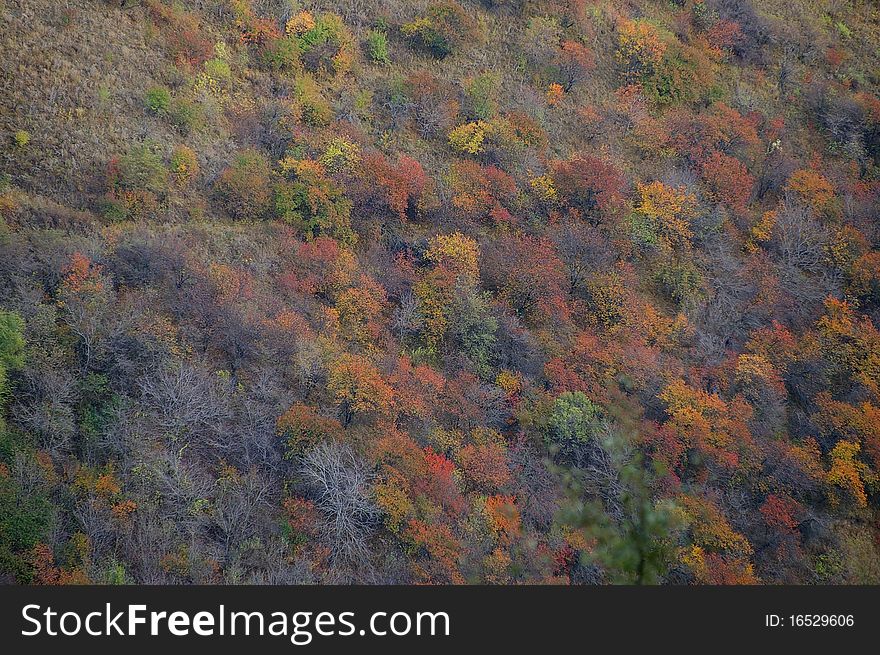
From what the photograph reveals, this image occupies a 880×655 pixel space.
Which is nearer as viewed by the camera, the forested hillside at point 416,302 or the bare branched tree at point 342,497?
the forested hillside at point 416,302

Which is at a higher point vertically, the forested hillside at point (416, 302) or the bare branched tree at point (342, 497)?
the forested hillside at point (416, 302)

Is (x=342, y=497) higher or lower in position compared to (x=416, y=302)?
lower

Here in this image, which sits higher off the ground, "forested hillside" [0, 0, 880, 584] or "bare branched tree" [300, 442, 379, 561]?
"forested hillside" [0, 0, 880, 584]

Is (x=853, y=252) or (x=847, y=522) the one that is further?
(x=853, y=252)

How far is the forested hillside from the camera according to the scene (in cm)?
3653

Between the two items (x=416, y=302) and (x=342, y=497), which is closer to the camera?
(x=342, y=497)

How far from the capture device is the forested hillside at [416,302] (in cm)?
3653

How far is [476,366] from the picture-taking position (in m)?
45.2

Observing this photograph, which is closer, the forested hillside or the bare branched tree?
the forested hillside

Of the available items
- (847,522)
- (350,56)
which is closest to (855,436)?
(847,522)

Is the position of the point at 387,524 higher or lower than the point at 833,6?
lower

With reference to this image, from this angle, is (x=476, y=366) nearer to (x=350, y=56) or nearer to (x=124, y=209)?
(x=124, y=209)

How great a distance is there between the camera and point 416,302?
153 feet

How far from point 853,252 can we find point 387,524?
38.0 metres
